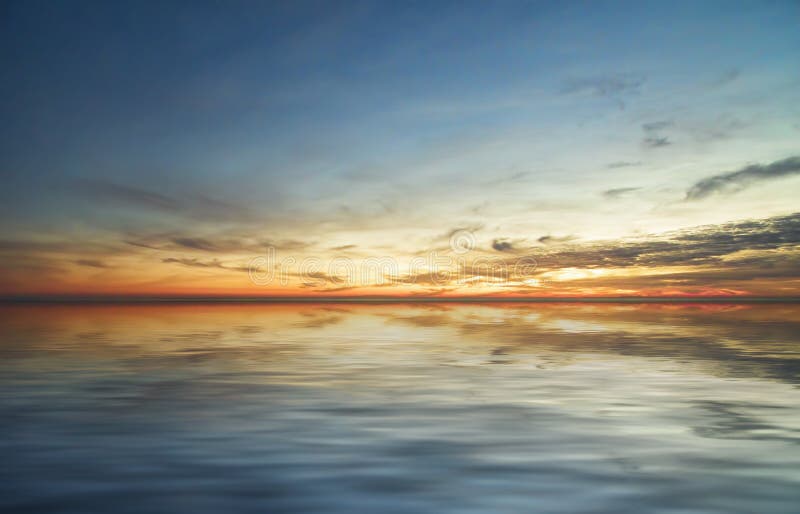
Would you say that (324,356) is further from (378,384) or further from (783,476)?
(783,476)

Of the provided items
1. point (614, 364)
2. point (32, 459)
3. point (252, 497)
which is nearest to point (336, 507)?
point (252, 497)

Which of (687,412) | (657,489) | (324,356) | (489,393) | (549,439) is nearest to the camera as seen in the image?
(657,489)

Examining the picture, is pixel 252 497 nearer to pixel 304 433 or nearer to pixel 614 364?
pixel 304 433

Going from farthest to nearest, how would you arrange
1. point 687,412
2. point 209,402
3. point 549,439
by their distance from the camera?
point 209,402 → point 687,412 → point 549,439

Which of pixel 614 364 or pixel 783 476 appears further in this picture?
pixel 614 364

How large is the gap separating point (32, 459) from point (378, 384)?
883cm

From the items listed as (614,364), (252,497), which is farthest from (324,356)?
(252,497)

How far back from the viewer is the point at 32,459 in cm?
895

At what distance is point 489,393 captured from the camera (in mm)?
14555

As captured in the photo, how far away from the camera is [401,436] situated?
10.5 metres

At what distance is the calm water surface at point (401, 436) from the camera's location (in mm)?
7492

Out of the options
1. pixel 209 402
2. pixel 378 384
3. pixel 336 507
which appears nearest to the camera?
pixel 336 507

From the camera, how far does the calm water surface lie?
24.6 ft

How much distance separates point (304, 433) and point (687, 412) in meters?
8.27
